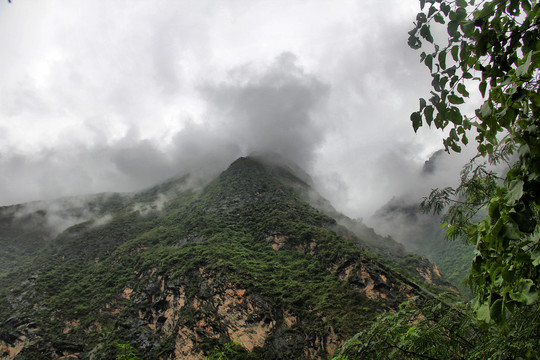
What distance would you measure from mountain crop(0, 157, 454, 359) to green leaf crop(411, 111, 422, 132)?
11.5 meters

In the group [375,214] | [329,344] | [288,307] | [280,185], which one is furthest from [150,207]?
[375,214]

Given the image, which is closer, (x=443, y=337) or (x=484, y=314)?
(x=484, y=314)

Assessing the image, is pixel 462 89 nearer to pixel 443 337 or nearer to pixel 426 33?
pixel 426 33

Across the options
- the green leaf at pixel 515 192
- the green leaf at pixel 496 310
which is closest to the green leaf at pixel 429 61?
the green leaf at pixel 515 192

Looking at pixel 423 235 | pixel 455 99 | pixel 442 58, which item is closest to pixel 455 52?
pixel 442 58

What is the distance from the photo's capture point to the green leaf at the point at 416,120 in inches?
70.9

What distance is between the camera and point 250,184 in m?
63.1

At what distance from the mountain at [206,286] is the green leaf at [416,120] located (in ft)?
37.6

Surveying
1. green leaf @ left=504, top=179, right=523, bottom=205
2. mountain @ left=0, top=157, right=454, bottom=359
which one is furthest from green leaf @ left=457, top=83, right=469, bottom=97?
mountain @ left=0, top=157, right=454, bottom=359

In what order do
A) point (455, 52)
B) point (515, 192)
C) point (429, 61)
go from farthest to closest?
point (429, 61) < point (455, 52) < point (515, 192)

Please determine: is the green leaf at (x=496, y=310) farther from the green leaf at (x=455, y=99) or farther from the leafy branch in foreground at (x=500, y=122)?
the green leaf at (x=455, y=99)

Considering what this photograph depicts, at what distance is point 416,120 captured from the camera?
1.82 metres

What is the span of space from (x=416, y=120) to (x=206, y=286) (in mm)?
30531

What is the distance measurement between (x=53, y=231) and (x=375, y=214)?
103408 mm
